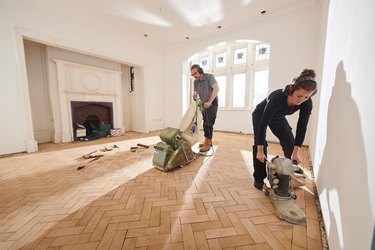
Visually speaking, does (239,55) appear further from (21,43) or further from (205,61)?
(21,43)

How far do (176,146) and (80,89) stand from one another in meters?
3.67

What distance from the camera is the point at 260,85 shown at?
4961 mm

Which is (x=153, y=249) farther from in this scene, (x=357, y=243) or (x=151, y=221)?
(x=357, y=243)

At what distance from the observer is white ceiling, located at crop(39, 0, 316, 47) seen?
127 inches

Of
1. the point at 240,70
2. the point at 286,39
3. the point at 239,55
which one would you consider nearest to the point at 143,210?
the point at 286,39

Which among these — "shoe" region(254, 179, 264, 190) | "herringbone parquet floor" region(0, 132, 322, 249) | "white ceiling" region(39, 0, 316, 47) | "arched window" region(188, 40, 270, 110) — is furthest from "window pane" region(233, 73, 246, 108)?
"shoe" region(254, 179, 264, 190)

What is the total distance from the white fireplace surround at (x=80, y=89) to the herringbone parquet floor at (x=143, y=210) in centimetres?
197

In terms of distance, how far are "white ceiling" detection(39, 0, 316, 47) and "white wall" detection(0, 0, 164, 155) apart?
218 millimetres

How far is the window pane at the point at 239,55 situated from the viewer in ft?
17.1

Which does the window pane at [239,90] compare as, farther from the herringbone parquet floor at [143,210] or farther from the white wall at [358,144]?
the white wall at [358,144]

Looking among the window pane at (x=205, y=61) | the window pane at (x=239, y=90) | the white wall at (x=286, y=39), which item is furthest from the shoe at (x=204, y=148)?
the window pane at (x=205, y=61)

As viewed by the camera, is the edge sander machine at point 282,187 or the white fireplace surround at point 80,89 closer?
the edge sander machine at point 282,187

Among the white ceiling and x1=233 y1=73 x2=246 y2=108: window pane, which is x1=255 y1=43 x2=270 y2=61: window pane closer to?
x1=233 y1=73 x2=246 y2=108: window pane

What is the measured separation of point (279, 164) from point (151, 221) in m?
1.06
